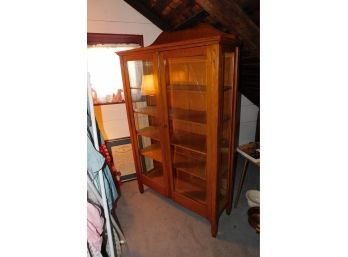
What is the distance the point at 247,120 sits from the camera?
3465mm

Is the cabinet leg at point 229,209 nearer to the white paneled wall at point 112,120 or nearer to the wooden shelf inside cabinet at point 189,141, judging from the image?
the wooden shelf inside cabinet at point 189,141

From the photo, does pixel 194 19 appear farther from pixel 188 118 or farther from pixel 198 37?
pixel 188 118

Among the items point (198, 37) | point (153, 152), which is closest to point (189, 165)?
point (153, 152)

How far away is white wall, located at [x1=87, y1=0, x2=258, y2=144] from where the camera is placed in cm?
230

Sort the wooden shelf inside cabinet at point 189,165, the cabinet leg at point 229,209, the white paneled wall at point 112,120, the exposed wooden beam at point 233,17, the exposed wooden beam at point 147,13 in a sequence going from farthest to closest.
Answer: the white paneled wall at point 112,120
the exposed wooden beam at point 147,13
the cabinet leg at point 229,209
the wooden shelf inside cabinet at point 189,165
the exposed wooden beam at point 233,17

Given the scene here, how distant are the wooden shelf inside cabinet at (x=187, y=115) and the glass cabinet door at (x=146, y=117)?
0.15 meters

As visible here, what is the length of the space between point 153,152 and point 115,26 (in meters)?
1.61

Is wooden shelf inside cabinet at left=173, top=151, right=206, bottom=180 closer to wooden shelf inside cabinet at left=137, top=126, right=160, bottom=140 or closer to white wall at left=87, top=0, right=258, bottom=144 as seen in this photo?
wooden shelf inside cabinet at left=137, top=126, right=160, bottom=140

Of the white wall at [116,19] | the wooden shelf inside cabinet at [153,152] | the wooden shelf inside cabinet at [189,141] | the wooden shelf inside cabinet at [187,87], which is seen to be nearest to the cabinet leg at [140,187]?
the wooden shelf inside cabinet at [153,152]

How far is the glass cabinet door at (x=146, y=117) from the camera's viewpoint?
82.0 inches

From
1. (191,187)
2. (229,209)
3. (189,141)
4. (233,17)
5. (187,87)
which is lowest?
(229,209)
